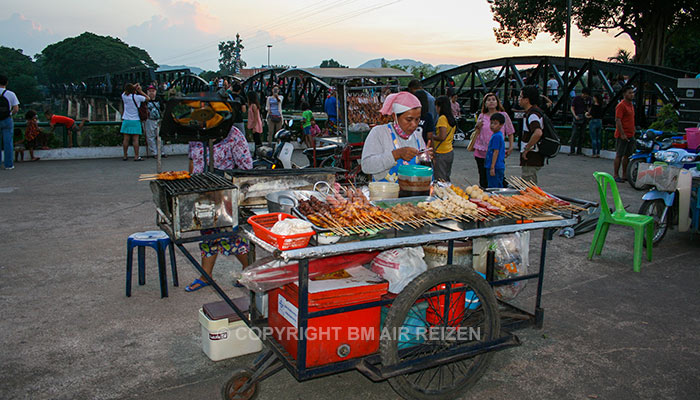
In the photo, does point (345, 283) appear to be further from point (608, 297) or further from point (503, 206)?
point (608, 297)

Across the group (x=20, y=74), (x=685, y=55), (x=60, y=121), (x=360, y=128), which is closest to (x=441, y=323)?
(x=360, y=128)

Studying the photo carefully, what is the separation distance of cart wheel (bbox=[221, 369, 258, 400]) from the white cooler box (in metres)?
0.56

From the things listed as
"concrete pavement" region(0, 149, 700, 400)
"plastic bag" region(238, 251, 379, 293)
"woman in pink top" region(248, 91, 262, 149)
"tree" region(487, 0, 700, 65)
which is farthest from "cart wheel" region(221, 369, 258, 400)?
"tree" region(487, 0, 700, 65)

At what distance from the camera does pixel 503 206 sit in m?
3.56

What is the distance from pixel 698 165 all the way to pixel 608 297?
9.12ft

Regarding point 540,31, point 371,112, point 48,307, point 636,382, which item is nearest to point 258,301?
point 48,307

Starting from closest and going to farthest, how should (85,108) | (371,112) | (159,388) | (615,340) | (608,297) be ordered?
1. (159,388)
2. (615,340)
3. (608,297)
4. (371,112)
5. (85,108)

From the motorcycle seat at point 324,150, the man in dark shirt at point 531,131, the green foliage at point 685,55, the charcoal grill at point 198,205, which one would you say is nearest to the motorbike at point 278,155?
the motorcycle seat at point 324,150

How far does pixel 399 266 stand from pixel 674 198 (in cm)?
513

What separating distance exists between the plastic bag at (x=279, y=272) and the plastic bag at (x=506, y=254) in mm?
995

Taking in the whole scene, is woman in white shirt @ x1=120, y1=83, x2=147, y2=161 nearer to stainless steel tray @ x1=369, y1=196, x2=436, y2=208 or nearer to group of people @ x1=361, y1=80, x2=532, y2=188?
group of people @ x1=361, y1=80, x2=532, y2=188

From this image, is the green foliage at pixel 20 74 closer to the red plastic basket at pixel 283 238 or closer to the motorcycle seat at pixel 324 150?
the motorcycle seat at pixel 324 150

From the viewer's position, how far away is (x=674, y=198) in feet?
21.6

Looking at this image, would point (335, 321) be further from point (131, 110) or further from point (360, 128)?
point (131, 110)
